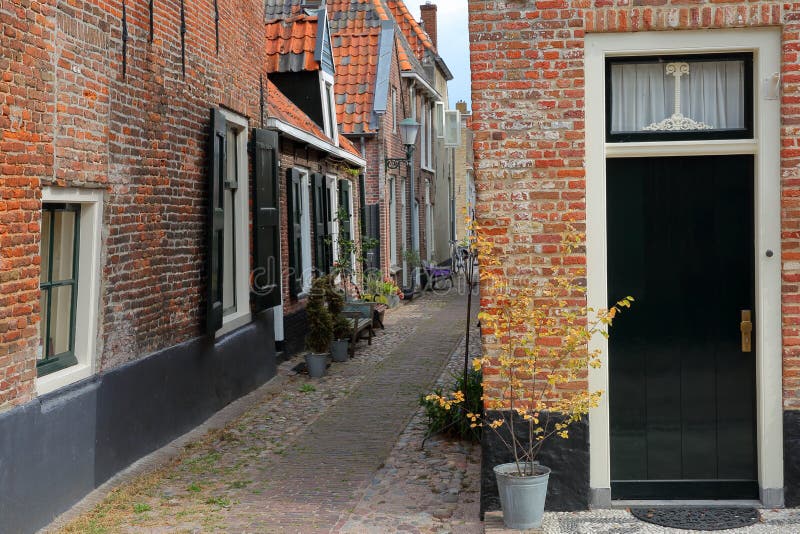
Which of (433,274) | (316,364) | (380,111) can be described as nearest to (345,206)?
(380,111)

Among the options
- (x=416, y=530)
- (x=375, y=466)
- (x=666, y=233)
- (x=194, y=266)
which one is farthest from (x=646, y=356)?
(x=194, y=266)

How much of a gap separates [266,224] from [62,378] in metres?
5.07

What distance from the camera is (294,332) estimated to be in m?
13.9

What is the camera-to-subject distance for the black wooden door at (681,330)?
591 cm

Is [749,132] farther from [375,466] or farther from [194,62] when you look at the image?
[194,62]

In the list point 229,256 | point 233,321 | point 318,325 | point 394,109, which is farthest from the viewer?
point 394,109

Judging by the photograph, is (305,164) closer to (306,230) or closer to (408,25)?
(306,230)

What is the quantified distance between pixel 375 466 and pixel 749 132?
3758mm

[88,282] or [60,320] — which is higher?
[88,282]

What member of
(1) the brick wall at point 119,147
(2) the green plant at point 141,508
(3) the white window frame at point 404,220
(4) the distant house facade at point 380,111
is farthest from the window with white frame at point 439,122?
(2) the green plant at point 141,508

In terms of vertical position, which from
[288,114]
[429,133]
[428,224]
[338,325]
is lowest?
[338,325]

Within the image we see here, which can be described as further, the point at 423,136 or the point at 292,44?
the point at 423,136

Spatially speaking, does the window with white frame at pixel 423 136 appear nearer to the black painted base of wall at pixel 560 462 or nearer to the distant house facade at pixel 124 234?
the distant house facade at pixel 124 234

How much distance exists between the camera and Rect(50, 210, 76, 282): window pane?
6.59 m
